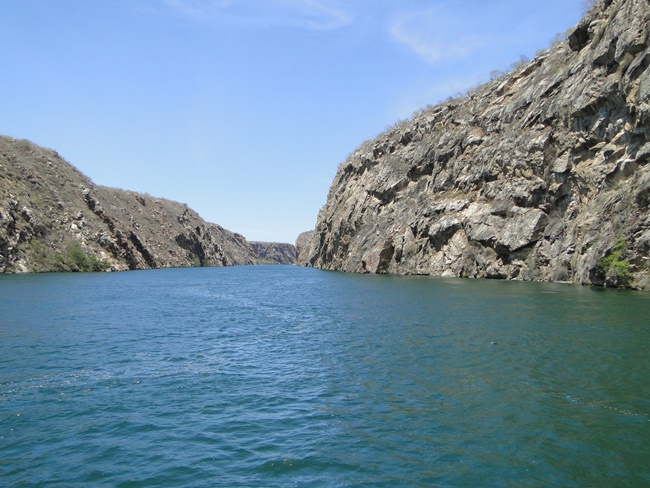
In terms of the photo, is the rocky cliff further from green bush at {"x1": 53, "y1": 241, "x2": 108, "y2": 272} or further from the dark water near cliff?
green bush at {"x1": 53, "y1": 241, "x2": 108, "y2": 272}

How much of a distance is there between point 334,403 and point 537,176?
5775 cm

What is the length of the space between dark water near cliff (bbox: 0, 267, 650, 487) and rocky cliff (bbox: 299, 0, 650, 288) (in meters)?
22.7

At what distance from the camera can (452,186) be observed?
82562 mm

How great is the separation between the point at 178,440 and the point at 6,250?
99.0 m

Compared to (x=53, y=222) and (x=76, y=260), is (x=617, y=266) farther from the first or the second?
(x=53, y=222)

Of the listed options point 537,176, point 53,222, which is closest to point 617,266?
point 537,176

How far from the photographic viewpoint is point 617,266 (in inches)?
1671

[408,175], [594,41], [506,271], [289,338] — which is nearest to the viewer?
[289,338]

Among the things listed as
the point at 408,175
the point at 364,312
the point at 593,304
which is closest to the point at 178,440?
the point at 364,312

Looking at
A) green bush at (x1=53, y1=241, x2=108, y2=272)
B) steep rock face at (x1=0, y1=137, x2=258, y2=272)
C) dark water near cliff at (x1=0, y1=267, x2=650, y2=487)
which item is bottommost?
dark water near cliff at (x1=0, y1=267, x2=650, y2=487)

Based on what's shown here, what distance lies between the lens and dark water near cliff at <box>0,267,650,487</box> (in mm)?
10148

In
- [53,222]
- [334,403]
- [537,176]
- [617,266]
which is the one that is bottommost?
[334,403]

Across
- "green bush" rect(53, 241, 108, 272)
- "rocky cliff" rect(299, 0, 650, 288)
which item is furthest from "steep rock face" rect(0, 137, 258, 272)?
"rocky cliff" rect(299, 0, 650, 288)

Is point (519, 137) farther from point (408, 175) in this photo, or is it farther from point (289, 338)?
point (289, 338)
